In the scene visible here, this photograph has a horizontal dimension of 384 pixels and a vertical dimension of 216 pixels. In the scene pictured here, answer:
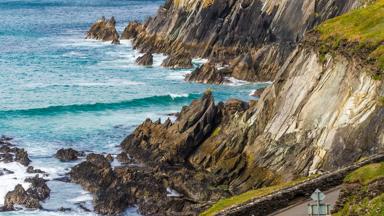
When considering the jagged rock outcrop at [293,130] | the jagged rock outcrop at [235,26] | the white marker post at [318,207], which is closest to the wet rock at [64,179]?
the jagged rock outcrop at [293,130]

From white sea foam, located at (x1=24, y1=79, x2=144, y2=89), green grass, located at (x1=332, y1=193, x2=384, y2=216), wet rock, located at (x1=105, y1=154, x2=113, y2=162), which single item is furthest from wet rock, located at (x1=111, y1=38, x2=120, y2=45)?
green grass, located at (x1=332, y1=193, x2=384, y2=216)

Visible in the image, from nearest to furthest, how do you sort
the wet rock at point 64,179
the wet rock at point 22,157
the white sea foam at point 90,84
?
the wet rock at point 64,179 → the wet rock at point 22,157 → the white sea foam at point 90,84

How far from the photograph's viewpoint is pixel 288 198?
91.6 feet

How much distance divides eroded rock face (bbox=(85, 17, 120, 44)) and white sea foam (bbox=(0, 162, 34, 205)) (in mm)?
71798

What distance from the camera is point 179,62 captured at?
4090 inches

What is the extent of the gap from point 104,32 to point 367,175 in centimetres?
11011

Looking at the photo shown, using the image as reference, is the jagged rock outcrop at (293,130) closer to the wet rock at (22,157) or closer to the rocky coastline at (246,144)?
the rocky coastline at (246,144)

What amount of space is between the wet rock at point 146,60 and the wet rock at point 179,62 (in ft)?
7.69

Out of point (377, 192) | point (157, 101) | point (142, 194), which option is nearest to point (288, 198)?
point (377, 192)

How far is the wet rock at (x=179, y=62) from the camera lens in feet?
337

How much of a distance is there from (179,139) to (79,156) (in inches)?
319

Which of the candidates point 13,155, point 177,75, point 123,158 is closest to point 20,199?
point 123,158

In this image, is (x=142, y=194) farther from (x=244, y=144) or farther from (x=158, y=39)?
(x=158, y=39)

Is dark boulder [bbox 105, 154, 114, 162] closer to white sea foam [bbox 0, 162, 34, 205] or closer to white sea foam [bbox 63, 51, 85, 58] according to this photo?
white sea foam [bbox 0, 162, 34, 205]
